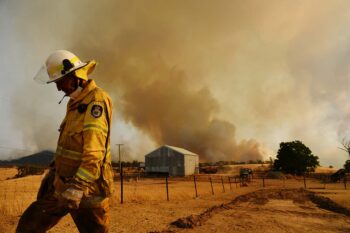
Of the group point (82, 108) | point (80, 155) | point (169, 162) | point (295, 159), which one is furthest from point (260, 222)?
point (295, 159)

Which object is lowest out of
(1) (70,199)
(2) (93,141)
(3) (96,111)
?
(1) (70,199)

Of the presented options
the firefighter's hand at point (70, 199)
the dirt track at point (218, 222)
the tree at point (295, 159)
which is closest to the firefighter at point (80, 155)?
the firefighter's hand at point (70, 199)

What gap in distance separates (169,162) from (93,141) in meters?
60.9

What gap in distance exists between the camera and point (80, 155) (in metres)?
3.05

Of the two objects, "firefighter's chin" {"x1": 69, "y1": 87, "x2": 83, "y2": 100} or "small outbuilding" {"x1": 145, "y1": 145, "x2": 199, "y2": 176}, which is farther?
"small outbuilding" {"x1": 145, "y1": 145, "x2": 199, "y2": 176}

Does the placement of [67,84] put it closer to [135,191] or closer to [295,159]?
Result: [135,191]

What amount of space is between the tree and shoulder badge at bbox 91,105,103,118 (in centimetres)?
6848

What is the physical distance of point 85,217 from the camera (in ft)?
10.2

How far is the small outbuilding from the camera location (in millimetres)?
62531

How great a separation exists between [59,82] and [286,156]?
69.1m

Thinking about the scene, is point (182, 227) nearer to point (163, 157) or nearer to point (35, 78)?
point (35, 78)

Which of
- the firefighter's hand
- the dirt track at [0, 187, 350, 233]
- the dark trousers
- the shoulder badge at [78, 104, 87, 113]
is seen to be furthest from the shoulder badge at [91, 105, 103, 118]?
the dirt track at [0, 187, 350, 233]

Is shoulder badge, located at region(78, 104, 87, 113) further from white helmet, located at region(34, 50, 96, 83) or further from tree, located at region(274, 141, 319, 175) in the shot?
tree, located at region(274, 141, 319, 175)

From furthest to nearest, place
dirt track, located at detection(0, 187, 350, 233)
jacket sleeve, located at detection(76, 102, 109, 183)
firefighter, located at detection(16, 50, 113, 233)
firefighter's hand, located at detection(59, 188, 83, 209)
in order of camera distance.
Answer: dirt track, located at detection(0, 187, 350, 233) < firefighter, located at detection(16, 50, 113, 233) < jacket sleeve, located at detection(76, 102, 109, 183) < firefighter's hand, located at detection(59, 188, 83, 209)
